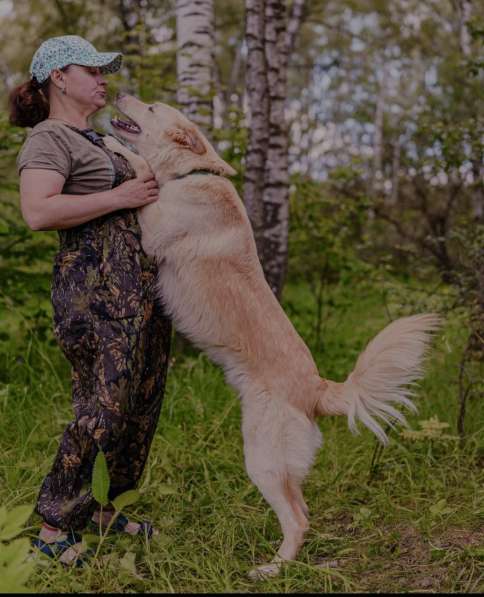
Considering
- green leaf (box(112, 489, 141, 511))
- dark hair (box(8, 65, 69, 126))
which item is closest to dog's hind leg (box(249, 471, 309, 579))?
green leaf (box(112, 489, 141, 511))

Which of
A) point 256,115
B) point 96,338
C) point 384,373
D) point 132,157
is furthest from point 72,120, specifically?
point 256,115

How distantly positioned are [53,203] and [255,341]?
1.04 metres

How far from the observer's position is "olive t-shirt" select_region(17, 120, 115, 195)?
243cm

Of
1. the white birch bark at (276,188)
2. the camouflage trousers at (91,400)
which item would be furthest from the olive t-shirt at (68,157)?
the white birch bark at (276,188)

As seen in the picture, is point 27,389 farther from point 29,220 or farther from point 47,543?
point 29,220

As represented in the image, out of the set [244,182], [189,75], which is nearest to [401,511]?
[244,182]

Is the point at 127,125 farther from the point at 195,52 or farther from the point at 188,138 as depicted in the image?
the point at 195,52

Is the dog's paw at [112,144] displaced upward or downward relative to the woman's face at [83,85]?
downward

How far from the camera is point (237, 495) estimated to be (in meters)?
3.43

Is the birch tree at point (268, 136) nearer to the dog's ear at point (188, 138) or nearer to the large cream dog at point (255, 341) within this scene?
the dog's ear at point (188, 138)

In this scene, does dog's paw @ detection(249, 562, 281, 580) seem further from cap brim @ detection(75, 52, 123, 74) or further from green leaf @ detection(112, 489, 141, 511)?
cap brim @ detection(75, 52, 123, 74)

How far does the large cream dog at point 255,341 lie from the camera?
280 centimetres

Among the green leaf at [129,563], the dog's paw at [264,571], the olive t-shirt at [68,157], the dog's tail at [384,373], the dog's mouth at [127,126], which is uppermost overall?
the dog's mouth at [127,126]

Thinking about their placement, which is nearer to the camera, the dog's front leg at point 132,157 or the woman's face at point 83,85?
the woman's face at point 83,85
